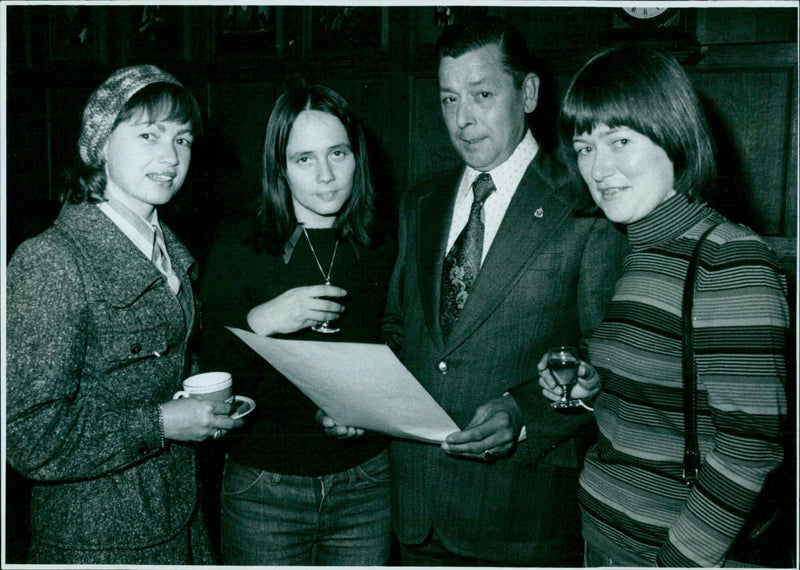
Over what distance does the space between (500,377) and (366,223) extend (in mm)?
669

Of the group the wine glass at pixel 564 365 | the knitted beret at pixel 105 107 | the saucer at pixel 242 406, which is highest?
the knitted beret at pixel 105 107

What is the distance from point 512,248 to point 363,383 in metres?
0.57

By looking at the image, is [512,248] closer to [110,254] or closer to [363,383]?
[363,383]

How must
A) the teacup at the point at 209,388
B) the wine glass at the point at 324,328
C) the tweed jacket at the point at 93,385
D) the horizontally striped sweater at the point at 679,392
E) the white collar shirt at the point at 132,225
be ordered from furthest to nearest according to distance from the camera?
the wine glass at the point at 324,328
the white collar shirt at the point at 132,225
the teacup at the point at 209,388
the tweed jacket at the point at 93,385
the horizontally striped sweater at the point at 679,392

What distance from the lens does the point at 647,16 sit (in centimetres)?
261

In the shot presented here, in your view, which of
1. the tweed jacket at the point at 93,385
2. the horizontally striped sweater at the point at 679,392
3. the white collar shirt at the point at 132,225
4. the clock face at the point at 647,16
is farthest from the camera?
the clock face at the point at 647,16

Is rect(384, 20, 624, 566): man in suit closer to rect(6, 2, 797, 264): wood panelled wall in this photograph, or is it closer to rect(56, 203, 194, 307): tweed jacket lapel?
rect(56, 203, 194, 307): tweed jacket lapel

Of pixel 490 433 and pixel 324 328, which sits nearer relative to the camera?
pixel 490 433

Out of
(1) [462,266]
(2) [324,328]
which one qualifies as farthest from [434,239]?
(2) [324,328]

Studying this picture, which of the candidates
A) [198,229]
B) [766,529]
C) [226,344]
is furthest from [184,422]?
[198,229]

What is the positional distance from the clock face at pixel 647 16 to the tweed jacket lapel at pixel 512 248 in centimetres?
136

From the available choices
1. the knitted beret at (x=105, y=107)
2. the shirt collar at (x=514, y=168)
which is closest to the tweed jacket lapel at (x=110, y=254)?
the knitted beret at (x=105, y=107)

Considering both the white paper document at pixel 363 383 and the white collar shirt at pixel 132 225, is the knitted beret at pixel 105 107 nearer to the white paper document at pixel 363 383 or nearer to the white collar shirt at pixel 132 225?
the white collar shirt at pixel 132 225

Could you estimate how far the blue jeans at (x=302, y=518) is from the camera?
5.65 ft
